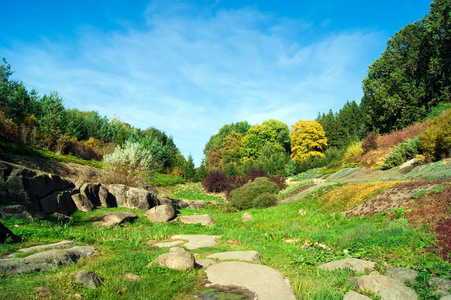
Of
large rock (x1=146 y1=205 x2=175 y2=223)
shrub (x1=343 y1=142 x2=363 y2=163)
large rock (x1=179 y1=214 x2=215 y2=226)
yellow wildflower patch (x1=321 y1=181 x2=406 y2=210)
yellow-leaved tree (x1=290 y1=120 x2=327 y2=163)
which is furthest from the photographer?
yellow-leaved tree (x1=290 y1=120 x2=327 y2=163)

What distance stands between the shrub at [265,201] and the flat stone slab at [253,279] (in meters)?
12.0

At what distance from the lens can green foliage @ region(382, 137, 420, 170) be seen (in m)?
16.5

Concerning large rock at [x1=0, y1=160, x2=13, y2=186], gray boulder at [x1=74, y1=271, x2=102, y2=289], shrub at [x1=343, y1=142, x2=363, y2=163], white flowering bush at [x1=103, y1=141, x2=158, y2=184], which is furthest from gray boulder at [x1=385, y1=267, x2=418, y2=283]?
shrub at [x1=343, y1=142, x2=363, y2=163]

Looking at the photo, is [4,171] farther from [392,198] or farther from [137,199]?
[392,198]

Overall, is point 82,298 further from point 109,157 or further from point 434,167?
point 109,157

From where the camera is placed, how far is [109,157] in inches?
737

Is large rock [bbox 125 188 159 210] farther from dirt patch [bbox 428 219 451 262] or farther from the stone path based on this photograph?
dirt patch [bbox 428 219 451 262]

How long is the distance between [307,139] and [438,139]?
3810 centimetres

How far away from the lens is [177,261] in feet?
17.4

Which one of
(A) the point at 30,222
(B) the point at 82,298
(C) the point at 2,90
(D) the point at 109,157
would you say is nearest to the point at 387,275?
(B) the point at 82,298

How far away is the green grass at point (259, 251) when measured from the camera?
411 centimetres

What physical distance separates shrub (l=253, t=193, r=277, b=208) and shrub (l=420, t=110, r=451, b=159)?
→ 7.96m

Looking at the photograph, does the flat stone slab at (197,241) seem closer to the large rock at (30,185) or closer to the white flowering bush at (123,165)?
the large rock at (30,185)

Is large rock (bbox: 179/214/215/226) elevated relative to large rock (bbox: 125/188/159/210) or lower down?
lower down
